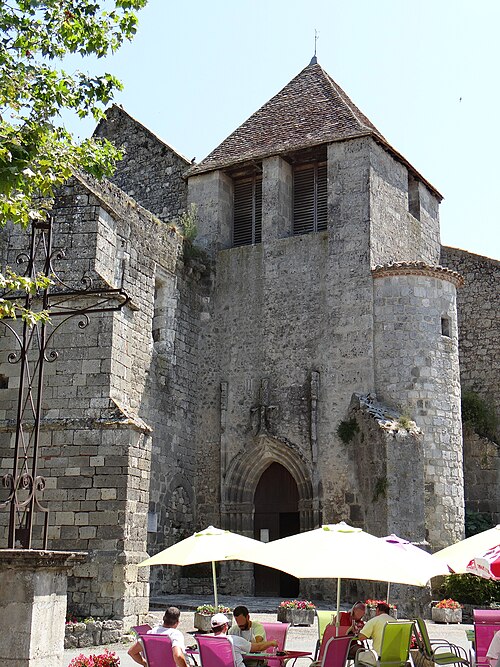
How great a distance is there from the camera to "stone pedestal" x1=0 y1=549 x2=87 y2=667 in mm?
7363

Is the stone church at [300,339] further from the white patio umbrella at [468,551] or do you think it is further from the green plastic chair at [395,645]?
the green plastic chair at [395,645]

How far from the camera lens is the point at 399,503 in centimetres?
1700

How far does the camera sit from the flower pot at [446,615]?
15320 millimetres

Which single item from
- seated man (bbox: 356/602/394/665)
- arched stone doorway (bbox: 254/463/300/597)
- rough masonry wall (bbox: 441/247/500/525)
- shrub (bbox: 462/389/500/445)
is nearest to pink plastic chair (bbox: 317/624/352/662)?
seated man (bbox: 356/602/394/665)

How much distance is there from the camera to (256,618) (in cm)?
1452

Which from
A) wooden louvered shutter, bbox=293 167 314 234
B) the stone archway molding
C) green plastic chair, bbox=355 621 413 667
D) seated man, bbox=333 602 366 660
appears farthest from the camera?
wooden louvered shutter, bbox=293 167 314 234

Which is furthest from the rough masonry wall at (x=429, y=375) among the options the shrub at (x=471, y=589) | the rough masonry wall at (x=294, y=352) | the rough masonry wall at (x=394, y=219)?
the shrub at (x=471, y=589)

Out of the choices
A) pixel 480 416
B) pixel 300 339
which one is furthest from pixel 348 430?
pixel 480 416

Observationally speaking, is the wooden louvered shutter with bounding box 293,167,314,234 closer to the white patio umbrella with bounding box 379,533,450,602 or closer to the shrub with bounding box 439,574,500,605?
the shrub with bounding box 439,574,500,605

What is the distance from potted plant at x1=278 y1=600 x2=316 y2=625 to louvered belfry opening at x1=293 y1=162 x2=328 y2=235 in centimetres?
925

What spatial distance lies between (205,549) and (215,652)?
3.13 metres

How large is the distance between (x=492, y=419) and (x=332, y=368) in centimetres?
508

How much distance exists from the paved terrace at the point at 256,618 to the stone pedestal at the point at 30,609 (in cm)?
254

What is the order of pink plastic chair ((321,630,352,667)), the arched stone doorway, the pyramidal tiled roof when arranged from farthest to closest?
the pyramidal tiled roof
the arched stone doorway
pink plastic chair ((321,630,352,667))
